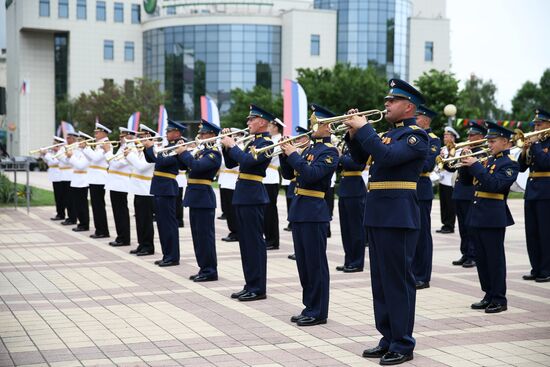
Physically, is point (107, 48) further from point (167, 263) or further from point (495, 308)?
point (495, 308)

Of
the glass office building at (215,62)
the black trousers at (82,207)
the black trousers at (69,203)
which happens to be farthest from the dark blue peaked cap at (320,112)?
the glass office building at (215,62)

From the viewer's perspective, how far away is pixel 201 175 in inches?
397

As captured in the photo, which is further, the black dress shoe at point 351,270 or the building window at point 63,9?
the building window at point 63,9

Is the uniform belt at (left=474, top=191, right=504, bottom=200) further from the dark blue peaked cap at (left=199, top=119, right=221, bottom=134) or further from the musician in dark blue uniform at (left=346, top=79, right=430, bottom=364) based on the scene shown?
the dark blue peaked cap at (left=199, top=119, right=221, bottom=134)

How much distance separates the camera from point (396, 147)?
6.04 m

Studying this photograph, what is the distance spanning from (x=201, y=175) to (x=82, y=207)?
269 inches

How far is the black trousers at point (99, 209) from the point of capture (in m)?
14.8

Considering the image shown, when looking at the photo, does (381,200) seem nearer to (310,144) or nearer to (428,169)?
(310,144)

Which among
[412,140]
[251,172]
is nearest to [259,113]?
[251,172]

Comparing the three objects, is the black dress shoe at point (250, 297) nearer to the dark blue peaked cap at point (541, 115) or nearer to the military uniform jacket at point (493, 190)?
the military uniform jacket at point (493, 190)

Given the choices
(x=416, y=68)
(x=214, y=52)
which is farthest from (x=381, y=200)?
(x=416, y=68)

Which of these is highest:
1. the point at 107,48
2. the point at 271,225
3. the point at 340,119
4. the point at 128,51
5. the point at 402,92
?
the point at 107,48

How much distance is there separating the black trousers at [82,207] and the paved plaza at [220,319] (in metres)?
3.94

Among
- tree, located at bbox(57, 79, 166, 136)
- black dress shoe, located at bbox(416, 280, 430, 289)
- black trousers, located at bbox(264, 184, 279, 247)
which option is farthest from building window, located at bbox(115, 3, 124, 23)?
black dress shoe, located at bbox(416, 280, 430, 289)
